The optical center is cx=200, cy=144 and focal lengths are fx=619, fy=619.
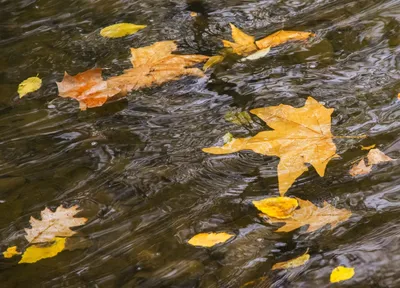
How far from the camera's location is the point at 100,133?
246 cm

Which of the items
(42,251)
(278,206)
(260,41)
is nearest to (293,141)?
(278,206)

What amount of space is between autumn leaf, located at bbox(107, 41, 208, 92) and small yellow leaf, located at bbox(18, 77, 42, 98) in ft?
1.11

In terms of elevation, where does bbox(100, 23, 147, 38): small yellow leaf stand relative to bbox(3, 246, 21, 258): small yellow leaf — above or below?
above

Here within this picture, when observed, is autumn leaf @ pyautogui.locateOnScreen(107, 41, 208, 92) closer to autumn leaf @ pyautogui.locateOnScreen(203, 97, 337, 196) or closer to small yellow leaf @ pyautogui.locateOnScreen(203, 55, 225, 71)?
small yellow leaf @ pyautogui.locateOnScreen(203, 55, 225, 71)

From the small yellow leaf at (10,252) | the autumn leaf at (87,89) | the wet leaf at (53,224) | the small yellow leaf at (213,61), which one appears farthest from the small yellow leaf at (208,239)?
the small yellow leaf at (213,61)

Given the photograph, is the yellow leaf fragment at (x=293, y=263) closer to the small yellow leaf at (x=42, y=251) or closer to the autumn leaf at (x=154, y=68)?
the small yellow leaf at (x=42, y=251)

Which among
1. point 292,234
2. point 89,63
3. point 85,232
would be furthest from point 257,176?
point 89,63

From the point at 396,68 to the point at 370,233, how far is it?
996 millimetres

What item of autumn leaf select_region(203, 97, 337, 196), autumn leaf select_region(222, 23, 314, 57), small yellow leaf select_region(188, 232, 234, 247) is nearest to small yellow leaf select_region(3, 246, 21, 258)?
small yellow leaf select_region(188, 232, 234, 247)

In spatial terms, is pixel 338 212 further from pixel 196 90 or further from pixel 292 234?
pixel 196 90

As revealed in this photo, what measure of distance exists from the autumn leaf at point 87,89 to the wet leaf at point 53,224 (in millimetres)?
625

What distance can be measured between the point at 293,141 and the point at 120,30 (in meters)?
1.34

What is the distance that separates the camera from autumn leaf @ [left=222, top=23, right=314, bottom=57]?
2.88 m

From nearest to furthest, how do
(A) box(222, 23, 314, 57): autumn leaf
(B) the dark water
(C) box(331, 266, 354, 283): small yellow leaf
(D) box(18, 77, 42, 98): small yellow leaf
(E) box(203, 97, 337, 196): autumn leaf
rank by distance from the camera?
(C) box(331, 266, 354, 283): small yellow leaf < (B) the dark water < (E) box(203, 97, 337, 196): autumn leaf < (D) box(18, 77, 42, 98): small yellow leaf < (A) box(222, 23, 314, 57): autumn leaf
